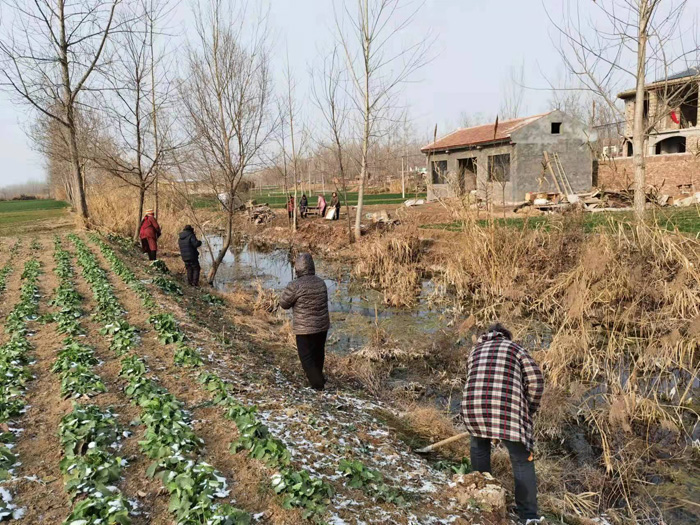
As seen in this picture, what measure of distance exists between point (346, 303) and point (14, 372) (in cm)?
894

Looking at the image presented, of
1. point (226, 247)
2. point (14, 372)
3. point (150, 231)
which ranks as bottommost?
point (14, 372)

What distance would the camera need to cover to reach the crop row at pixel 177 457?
349 cm

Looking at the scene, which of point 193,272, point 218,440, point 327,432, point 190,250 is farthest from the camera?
point 193,272

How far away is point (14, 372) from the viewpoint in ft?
19.3

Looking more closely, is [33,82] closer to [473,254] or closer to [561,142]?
[473,254]

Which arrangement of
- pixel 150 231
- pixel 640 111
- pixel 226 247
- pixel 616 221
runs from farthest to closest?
pixel 150 231
pixel 226 247
pixel 616 221
pixel 640 111

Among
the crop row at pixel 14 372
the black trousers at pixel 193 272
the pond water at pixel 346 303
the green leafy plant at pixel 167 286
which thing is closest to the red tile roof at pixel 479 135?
the pond water at pixel 346 303

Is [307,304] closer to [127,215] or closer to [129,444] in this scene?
[129,444]

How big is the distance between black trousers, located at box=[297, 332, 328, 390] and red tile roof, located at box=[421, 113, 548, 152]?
19.4 m

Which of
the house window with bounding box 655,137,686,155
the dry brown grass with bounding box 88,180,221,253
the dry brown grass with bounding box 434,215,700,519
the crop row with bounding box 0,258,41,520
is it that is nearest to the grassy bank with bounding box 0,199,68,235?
the dry brown grass with bounding box 88,180,221,253

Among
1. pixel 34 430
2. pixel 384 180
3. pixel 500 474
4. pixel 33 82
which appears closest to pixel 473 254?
pixel 500 474

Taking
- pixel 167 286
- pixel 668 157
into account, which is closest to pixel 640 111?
pixel 167 286

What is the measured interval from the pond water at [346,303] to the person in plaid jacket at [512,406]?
223 inches

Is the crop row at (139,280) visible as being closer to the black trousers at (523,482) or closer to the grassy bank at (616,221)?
the black trousers at (523,482)
